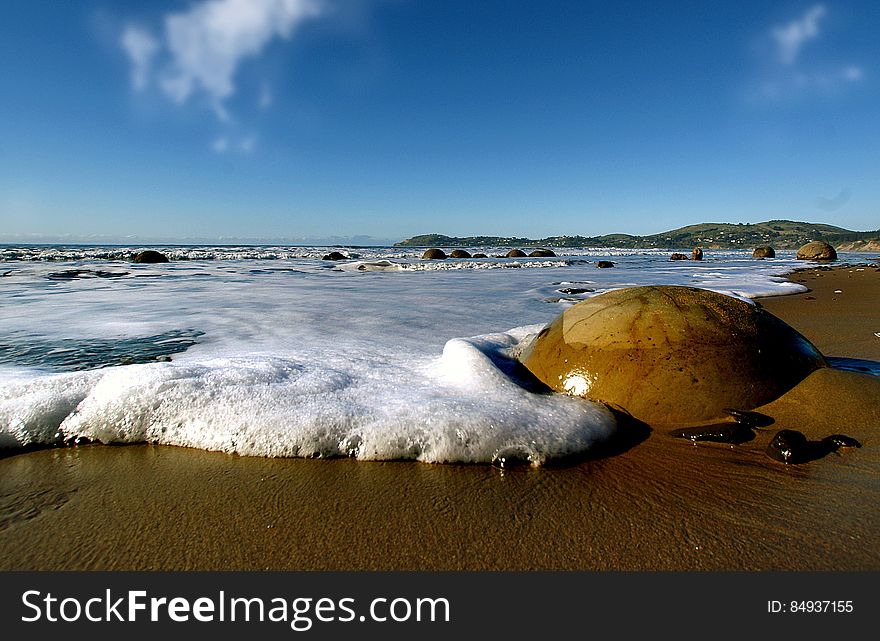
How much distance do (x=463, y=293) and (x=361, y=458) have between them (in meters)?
7.08

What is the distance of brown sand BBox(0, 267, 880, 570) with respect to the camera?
1.34 meters

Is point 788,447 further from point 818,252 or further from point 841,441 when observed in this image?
point 818,252

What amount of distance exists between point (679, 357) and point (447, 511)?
1.61 m

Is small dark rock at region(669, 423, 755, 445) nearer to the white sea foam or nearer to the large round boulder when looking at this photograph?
the large round boulder

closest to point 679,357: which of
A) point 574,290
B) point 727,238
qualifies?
point 574,290

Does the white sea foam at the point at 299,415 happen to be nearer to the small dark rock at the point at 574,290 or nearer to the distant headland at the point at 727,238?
the small dark rock at the point at 574,290

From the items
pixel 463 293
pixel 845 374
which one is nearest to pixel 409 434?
pixel 845 374

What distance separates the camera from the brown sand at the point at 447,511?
1.34 metres

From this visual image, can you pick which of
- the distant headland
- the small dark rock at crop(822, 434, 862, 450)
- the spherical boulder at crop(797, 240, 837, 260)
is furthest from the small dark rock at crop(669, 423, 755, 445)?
the distant headland

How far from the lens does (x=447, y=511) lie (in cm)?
159

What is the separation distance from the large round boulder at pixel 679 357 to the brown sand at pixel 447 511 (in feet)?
0.83

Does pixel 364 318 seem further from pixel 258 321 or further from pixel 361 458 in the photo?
pixel 361 458

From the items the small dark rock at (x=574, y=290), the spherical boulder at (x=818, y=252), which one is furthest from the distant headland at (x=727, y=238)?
the small dark rock at (x=574, y=290)

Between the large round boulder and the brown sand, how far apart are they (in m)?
0.25
